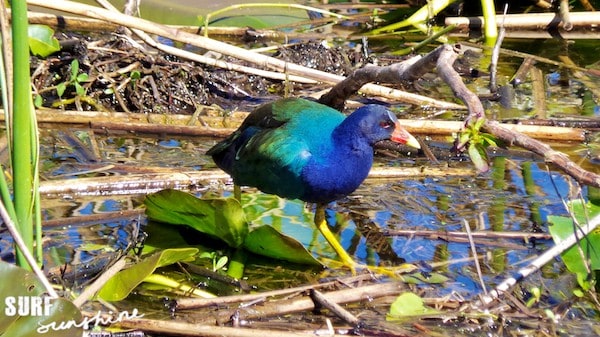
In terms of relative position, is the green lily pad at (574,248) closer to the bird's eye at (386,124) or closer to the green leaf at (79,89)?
the bird's eye at (386,124)

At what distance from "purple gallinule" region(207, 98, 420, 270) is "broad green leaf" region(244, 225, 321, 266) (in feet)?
0.68

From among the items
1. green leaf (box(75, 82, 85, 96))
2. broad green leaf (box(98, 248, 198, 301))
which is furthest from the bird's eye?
green leaf (box(75, 82, 85, 96))

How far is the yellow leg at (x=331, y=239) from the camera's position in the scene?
3.19 meters

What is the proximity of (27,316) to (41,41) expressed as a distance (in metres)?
2.67

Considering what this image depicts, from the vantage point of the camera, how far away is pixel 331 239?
3.29 meters

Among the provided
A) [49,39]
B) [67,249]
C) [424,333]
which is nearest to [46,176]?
[67,249]

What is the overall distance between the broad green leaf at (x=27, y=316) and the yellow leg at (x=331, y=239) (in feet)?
3.73

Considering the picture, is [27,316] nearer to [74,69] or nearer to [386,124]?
[386,124]

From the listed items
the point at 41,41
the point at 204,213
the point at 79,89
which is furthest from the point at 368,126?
the point at 41,41

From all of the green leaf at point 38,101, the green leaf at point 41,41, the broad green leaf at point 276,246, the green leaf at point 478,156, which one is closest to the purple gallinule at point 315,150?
the broad green leaf at point 276,246

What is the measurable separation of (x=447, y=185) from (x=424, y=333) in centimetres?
139

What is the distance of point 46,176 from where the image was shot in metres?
3.80

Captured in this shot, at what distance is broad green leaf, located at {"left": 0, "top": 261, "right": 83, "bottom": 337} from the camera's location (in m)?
2.23

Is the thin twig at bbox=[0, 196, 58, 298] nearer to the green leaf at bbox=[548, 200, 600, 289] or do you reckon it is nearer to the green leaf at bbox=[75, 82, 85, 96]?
the green leaf at bbox=[548, 200, 600, 289]
